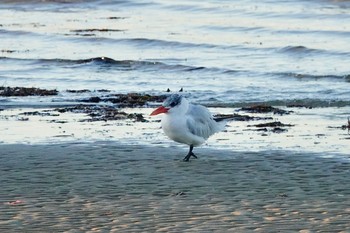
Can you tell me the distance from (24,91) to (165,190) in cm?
866

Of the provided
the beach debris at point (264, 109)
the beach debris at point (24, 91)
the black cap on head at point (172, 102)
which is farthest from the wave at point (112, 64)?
the black cap on head at point (172, 102)

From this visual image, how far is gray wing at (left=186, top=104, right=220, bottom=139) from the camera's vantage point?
1238 centimetres

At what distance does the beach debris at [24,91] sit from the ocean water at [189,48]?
0.92 feet

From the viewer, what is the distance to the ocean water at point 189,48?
2016 centimetres

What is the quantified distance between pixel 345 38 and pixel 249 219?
18.2 meters

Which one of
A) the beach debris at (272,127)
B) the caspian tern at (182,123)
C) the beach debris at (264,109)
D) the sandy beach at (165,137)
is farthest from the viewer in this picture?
the beach debris at (264,109)

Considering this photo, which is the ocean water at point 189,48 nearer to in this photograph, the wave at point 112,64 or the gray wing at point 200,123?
the wave at point 112,64

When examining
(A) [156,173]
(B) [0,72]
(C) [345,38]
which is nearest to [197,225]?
(A) [156,173]

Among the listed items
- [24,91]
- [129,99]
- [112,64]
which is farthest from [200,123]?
[112,64]

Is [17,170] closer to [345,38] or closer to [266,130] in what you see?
[266,130]

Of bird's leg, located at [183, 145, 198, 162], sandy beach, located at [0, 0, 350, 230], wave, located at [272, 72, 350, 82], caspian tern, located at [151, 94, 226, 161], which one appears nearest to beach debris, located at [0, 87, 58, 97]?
sandy beach, located at [0, 0, 350, 230]

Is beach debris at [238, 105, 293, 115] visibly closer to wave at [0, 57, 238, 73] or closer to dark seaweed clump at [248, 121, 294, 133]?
dark seaweed clump at [248, 121, 294, 133]

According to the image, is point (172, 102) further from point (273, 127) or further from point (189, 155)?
point (273, 127)

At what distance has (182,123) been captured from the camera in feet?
40.3
